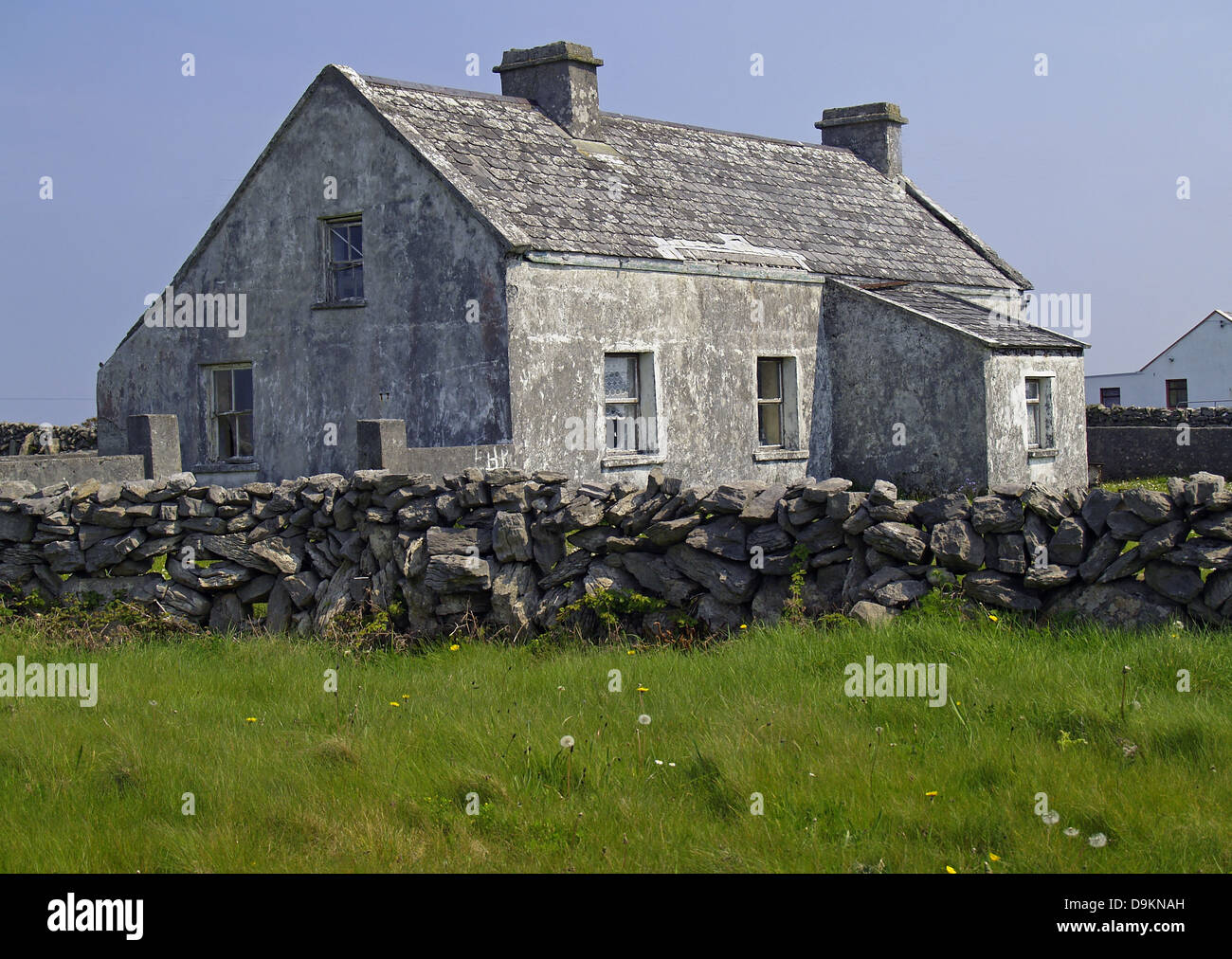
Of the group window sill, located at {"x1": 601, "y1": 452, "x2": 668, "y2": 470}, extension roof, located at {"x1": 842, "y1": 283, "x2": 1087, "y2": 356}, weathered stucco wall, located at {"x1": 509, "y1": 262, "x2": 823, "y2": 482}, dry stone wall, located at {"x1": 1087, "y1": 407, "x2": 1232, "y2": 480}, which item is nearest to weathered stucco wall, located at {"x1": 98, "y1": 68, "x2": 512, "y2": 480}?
weathered stucco wall, located at {"x1": 509, "y1": 262, "x2": 823, "y2": 482}

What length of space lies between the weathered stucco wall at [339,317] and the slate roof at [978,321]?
736 cm

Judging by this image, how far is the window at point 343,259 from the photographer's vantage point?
17.8 meters

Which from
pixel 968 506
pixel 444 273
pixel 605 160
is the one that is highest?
pixel 605 160

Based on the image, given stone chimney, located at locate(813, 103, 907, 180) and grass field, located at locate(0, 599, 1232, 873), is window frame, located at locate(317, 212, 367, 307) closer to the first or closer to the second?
grass field, located at locate(0, 599, 1232, 873)

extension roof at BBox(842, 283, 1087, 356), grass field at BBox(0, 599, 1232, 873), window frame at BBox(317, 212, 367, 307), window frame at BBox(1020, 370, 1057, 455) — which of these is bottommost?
grass field at BBox(0, 599, 1232, 873)

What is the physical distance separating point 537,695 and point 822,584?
243 centimetres

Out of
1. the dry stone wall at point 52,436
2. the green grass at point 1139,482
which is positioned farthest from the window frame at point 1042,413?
the dry stone wall at point 52,436

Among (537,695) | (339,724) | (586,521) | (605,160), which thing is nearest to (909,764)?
(537,695)

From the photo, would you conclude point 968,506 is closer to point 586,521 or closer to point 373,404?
point 586,521

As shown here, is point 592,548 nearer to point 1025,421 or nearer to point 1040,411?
point 1025,421

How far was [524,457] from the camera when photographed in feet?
51.3

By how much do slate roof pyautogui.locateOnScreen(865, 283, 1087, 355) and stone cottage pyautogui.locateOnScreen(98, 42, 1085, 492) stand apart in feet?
0.27

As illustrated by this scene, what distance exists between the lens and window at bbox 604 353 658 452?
17219mm

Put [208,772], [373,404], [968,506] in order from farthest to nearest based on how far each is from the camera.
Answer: [373,404]
[968,506]
[208,772]
